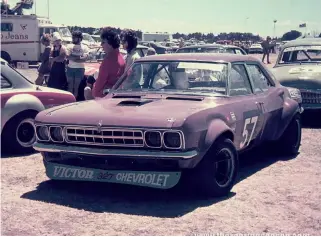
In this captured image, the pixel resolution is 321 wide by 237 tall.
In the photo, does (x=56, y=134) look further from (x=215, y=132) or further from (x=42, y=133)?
(x=215, y=132)

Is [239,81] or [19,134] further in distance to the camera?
[19,134]

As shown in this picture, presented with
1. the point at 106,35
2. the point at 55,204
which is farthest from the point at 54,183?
the point at 106,35

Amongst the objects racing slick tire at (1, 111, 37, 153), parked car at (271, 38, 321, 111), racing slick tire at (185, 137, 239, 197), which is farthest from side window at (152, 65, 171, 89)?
parked car at (271, 38, 321, 111)

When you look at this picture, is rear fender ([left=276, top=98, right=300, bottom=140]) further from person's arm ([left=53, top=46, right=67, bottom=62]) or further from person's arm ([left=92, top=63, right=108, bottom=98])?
person's arm ([left=53, top=46, right=67, bottom=62])

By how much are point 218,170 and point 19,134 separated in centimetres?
313

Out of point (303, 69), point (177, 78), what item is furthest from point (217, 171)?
point (303, 69)

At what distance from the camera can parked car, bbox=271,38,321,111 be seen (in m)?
9.72

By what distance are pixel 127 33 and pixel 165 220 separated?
4.58 metres

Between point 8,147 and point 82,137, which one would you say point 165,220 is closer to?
point 82,137

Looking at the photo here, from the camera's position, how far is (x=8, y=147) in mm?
7129

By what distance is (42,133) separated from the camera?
17.6ft

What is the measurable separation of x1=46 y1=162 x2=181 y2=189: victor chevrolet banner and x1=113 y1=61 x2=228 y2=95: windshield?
1.32 m

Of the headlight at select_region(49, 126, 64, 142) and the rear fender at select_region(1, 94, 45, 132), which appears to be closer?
the headlight at select_region(49, 126, 64, 142)

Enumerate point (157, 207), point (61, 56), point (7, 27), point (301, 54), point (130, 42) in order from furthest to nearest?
point (7, 27) → point (301, 54) → point (61, 56) → point (130, 42) → point (157, 207)
